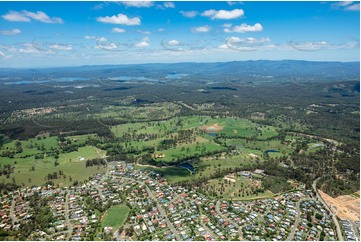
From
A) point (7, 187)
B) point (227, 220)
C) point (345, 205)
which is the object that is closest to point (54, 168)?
point (7, 187)

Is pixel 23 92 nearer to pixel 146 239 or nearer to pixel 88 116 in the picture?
pixel 88 116

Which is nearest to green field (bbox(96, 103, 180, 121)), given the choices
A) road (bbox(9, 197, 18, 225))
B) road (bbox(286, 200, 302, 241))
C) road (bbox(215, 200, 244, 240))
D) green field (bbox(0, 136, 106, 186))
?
green field (bbox(0, 136, 106, 186))

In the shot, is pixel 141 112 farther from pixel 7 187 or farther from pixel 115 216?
pixel 115 216

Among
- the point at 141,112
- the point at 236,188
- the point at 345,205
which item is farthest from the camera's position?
the point at 141,112

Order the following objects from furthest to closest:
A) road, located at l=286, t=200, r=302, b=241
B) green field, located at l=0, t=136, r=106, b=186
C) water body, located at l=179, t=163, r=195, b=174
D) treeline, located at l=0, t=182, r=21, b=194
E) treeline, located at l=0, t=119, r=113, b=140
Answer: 1. treeline, located at l=0, t=119, r=113, b=140
2. water body, located at l=179, t=163, r=195, b=174
3. green field, located at l=0, t=136, r=106, b=186
4. treeline, located at l=0, t=182, r=21, b=194
5. road, located at l=286, t=200, r=302, b=241

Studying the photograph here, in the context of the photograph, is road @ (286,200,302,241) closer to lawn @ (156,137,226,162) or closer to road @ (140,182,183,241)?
road @ (140,182,183,241)

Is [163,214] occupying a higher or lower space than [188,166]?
higher

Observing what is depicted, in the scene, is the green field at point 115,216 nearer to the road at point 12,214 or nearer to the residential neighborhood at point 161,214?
the residential neighborhood at point 161,214

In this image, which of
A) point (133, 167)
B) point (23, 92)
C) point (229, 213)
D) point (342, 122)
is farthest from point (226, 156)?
point (23, 92)
